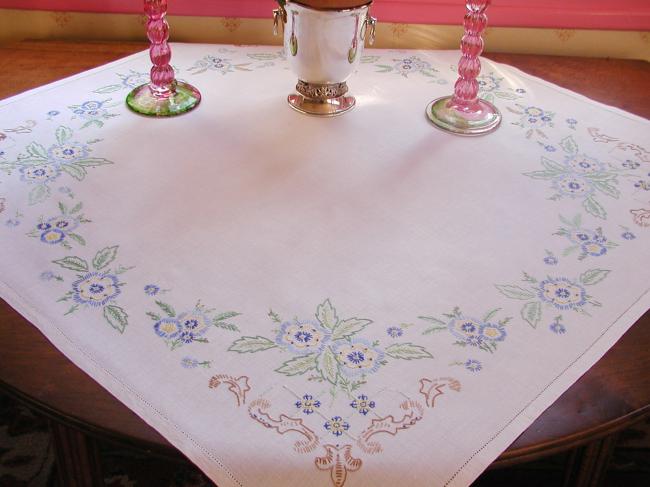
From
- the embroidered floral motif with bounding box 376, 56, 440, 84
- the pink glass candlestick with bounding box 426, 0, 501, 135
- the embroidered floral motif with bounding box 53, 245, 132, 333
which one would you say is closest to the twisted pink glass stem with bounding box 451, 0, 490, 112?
the pink glass candlestick with bounding box 426, 0, 501, 135

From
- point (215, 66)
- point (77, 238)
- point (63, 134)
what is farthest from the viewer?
point (215, 66)

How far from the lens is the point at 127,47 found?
4.59 feet

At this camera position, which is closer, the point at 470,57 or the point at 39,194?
the point at 39,194

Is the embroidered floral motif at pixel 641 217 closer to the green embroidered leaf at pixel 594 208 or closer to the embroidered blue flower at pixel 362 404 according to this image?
the green embroidered leaf at pixel 594 208

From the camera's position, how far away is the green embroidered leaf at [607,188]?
1.03 m

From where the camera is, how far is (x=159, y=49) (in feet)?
3.83

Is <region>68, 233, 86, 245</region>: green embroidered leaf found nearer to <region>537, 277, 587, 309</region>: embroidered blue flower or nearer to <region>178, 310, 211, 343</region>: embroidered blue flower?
<region>178, 310, 211, 343</region>: embroidered blue flower

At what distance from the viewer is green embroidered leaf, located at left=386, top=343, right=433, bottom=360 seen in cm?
77

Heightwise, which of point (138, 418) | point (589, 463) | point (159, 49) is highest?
point (159, 49)

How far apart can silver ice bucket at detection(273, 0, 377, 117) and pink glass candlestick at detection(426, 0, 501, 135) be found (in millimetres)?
159

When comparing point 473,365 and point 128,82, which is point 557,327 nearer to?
point 473,365

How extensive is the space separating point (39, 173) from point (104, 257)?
23 cm

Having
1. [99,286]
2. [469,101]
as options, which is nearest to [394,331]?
[99,286]

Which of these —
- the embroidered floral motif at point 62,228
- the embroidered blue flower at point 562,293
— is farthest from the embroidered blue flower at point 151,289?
the embroidered blue flower at point 562,293
